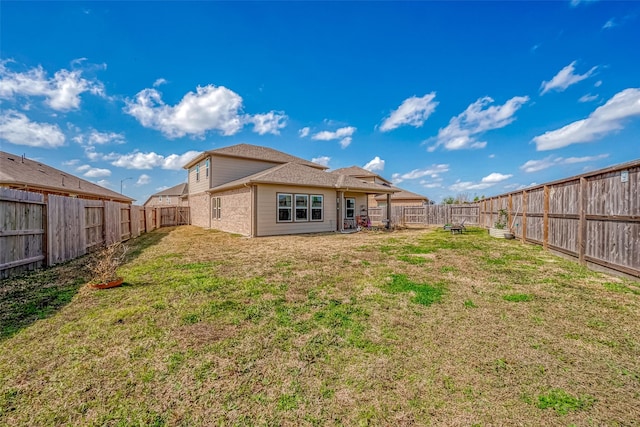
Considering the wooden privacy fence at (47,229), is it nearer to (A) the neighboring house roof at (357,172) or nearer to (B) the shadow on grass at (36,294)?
(B) the shadow on grass at (36,294)

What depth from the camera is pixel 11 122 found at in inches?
572

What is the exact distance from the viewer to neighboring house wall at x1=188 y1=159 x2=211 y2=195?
759 inches

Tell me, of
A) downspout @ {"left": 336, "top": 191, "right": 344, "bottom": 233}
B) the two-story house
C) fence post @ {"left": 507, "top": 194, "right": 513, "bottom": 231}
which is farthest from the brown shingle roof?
fence post @ {"left": 507, "top": 194, "right": 513, "bottom": 231}

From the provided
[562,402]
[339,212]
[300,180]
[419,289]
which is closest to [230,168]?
[300,180]

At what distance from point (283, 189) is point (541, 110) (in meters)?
19.2

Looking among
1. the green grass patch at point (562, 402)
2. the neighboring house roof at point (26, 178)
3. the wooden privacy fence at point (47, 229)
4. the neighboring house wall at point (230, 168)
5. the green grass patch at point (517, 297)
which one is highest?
the neighboring house wall at point (230, 168)

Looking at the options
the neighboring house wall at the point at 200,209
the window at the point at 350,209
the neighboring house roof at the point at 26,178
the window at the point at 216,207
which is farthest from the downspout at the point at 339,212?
the neighboring house roof at the point at 26,178

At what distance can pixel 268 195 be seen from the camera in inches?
535

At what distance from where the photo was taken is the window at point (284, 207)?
14.0m

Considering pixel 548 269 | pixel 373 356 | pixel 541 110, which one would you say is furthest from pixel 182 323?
pixel 541 110

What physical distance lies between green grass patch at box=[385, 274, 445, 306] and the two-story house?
9.13 m

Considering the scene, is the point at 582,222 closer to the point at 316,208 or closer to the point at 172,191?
the point at 316,208

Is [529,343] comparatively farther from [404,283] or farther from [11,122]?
[11,122]

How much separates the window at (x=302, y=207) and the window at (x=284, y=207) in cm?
43
